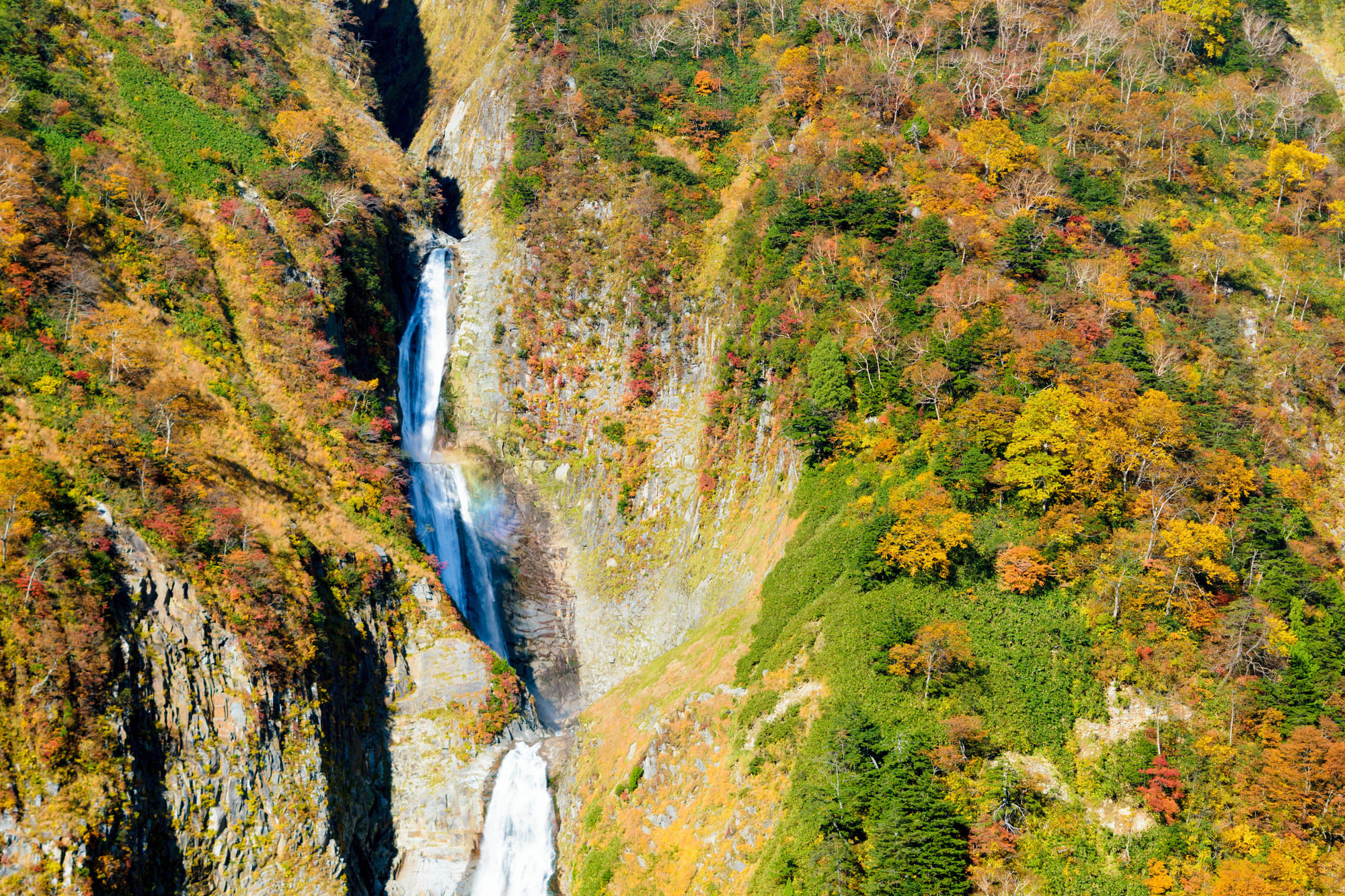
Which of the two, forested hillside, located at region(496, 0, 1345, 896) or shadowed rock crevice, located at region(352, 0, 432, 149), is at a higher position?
shadowed rock crevice, located at region(352, 0, 432, 149)

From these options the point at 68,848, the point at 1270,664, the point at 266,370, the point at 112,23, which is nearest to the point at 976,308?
the point at 1270,664

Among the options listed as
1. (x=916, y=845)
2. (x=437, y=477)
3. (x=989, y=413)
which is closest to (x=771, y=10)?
(x=437, y=477)

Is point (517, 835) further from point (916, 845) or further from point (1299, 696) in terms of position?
point (1299, 696)

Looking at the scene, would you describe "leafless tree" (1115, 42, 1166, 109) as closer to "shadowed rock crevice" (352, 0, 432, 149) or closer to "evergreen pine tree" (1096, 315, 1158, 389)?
"evergreen pine tree" (1096, 315, 1158, 389)

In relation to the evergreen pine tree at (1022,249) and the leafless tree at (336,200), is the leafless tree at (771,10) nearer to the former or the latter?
the evergreen pine tree at (1022,249)

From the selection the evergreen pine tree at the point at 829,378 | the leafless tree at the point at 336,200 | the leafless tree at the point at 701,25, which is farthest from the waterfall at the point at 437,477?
the leafless tree at the point at 701,25

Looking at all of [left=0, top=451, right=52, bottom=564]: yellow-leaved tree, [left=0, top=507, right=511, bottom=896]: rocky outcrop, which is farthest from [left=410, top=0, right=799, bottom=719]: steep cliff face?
[left=0, top=451, right=52, bottom=564]: yellow-leaved tree
